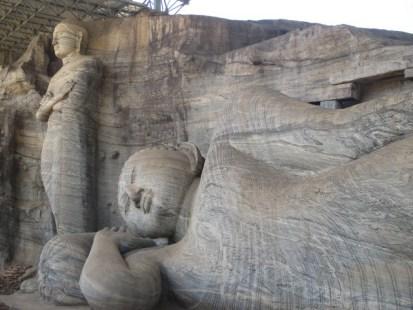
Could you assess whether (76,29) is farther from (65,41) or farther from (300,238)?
(300,238)

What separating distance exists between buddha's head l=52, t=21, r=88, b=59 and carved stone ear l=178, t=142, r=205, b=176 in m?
2.24

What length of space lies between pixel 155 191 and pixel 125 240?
1.04 feet

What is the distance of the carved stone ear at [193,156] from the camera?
305cm

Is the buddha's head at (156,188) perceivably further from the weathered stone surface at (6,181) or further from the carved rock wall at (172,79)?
the weathered stone surface at (6,181)

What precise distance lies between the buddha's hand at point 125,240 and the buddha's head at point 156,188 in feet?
0.16

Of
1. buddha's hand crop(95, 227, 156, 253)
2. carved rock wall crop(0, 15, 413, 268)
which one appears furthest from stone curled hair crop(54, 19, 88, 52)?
buddha's hand crop(95, 227, 156, 253)

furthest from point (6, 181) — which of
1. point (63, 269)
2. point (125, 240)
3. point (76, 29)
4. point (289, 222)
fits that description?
point (289, 222)

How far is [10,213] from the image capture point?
5.05 metres

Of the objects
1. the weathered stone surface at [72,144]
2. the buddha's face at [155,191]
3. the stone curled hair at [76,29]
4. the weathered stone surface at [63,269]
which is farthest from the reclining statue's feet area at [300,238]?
the stone curled hair at [76,29]

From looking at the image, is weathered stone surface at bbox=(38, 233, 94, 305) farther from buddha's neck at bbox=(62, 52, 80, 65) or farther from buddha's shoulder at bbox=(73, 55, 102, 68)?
buddha's neck at bbox=(62, 52, 80, 65)

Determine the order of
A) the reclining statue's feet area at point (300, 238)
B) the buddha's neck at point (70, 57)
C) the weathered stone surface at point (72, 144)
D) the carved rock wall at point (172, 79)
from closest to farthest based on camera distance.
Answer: the reclining statue's feet area at point (300, 238) < the carved rock wall at point (172, 79) < the weathered stone surface at point (72, 144) < the buddha's neck at point (70, 57)

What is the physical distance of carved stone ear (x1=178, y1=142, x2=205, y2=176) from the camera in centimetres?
305

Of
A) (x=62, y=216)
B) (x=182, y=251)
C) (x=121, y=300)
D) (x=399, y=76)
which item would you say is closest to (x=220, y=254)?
(x=182, y=251)

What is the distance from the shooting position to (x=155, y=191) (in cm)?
296
